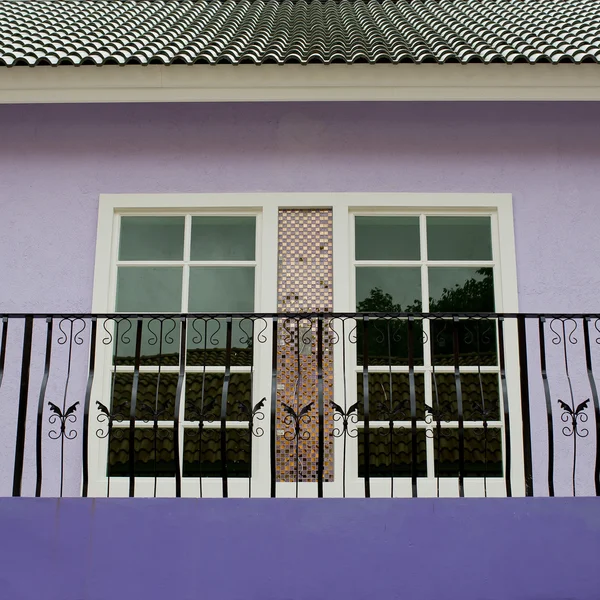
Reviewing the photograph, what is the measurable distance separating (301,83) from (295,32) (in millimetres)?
1485

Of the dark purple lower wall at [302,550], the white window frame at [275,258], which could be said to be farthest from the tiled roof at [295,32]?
the dark purple lower wall at [302,550]

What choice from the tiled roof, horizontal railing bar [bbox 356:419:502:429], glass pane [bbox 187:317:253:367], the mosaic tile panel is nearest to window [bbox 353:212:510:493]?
horizontal railing bar [bbox 356:419:502:429]

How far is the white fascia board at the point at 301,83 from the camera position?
5.36 metres

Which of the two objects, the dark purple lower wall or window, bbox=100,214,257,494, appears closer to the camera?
the dark purple lower wall

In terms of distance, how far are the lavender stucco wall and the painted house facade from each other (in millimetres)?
17

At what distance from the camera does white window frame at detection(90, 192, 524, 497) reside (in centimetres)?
532

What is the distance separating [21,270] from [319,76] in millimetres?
2657

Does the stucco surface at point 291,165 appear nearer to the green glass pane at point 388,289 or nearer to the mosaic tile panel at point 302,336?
the mosaic tile panel at point 302,336

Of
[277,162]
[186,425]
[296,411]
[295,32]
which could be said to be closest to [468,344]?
[296,411]

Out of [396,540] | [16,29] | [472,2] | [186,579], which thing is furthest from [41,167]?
[472,2]

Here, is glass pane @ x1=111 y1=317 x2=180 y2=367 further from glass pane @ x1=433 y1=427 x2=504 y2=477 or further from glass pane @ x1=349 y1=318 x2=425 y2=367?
glass pane @ x1=433 y1=427 x2=504 y2=477

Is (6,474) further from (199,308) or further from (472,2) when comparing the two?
(472,2)

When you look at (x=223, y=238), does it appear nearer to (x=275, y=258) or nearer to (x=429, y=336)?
(x=275, y=258)

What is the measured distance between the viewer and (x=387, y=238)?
227 inches
